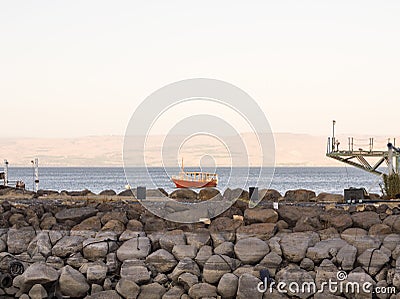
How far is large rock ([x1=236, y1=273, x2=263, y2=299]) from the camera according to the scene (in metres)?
11.5

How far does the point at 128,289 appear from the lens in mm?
11695

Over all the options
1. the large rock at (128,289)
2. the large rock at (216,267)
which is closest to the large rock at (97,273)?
the large rock at (128,289)

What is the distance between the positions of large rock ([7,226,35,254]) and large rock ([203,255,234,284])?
2.99m

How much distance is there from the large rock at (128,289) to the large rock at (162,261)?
1.55 feet

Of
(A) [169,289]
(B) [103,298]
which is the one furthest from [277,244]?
(B) [103,298]

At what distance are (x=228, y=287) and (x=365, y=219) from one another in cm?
258

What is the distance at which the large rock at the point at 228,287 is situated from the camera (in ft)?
37.9

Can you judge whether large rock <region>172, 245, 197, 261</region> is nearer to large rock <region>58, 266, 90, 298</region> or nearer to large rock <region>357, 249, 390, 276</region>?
large rock <region>58, 266, 90, 298</region>

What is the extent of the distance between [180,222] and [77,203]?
2743mm

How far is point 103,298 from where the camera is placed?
11719mm

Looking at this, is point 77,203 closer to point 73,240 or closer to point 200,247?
point 73,240

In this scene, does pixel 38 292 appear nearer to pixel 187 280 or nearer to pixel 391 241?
pixel 187 280

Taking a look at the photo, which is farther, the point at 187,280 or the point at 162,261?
the point at 162,261

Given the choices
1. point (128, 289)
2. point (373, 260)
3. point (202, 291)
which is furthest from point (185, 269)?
point (373, 260)
